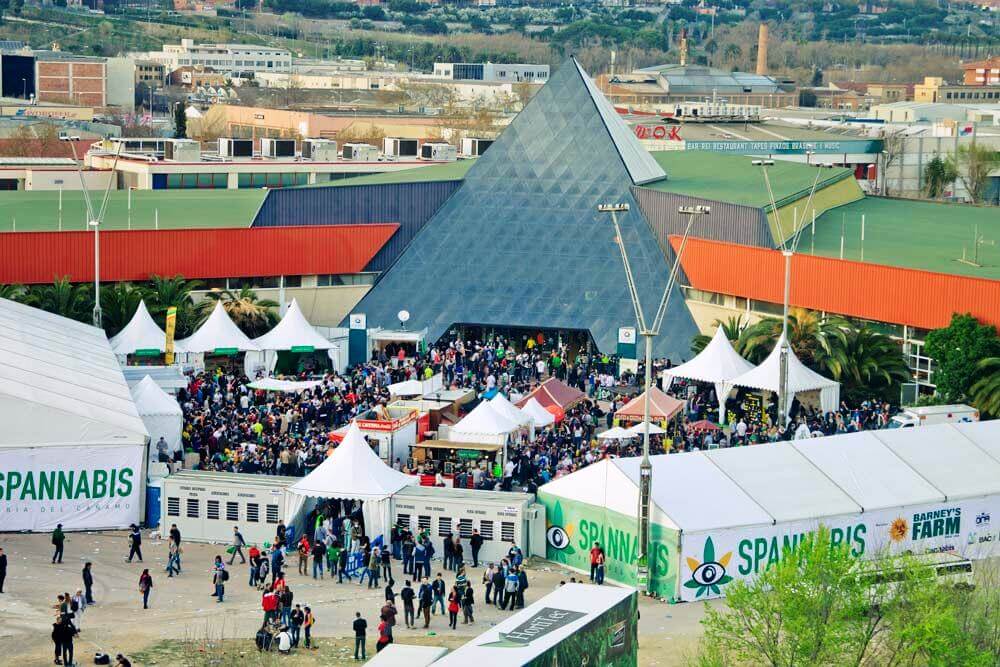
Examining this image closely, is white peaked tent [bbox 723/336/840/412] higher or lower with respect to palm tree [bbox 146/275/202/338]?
lower

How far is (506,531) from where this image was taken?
35.8 metres

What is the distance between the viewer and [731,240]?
57500 mm

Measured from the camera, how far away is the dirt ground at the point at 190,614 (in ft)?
98.9

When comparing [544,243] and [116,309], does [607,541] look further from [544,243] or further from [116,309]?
[544,243]

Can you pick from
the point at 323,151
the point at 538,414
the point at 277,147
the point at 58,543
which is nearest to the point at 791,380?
the point at 538,414

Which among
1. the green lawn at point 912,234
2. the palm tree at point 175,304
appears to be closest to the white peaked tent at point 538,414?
the green lawn at point 912,234

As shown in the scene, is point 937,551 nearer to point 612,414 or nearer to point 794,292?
point 612,414

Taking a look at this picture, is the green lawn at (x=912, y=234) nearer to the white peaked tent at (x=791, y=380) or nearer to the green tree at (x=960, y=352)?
the green tree at (x=960, y=352)

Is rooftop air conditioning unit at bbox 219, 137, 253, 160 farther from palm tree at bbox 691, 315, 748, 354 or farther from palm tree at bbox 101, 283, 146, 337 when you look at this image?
palm tree at bbox 691, 315, 748, 354

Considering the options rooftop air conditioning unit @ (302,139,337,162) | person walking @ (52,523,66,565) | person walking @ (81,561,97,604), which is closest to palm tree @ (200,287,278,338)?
person walking @ (52,523,66,565)

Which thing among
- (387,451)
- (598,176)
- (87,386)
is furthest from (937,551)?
(598,176)

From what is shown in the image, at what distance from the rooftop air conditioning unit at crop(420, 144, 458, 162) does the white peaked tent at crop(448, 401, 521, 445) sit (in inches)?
1765

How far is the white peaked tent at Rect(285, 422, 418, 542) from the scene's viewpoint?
119ft

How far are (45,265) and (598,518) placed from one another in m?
25.5
